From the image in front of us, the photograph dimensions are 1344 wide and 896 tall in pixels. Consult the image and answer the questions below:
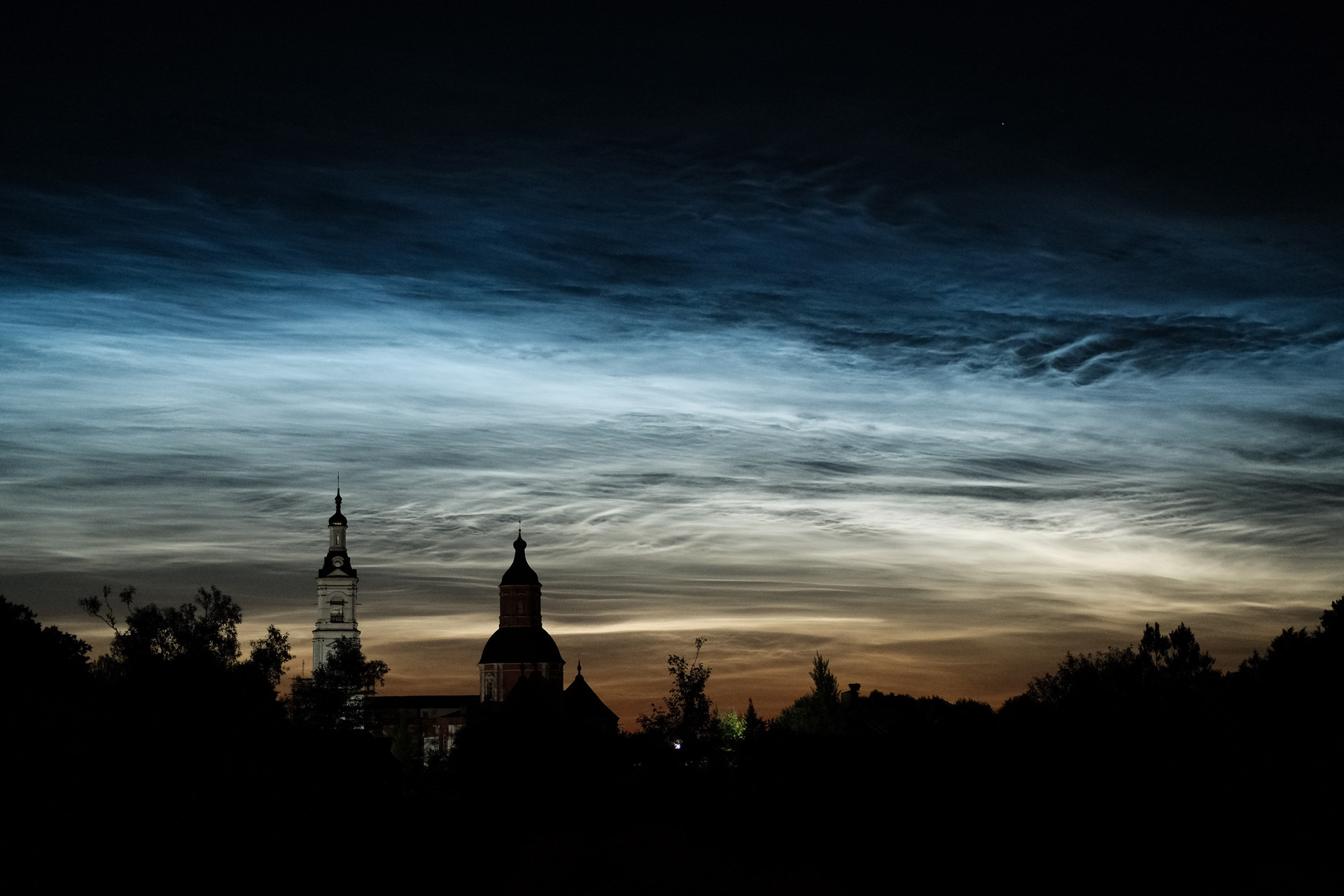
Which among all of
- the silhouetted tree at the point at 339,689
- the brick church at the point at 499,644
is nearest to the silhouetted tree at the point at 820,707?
the silhouetted tree at the point at 339,689

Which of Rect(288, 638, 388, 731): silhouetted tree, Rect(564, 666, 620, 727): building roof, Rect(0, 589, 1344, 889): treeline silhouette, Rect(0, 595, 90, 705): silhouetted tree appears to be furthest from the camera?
Rect(564, 666, 620, 727): building roof

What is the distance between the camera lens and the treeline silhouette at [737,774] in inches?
1388

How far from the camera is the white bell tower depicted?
17025 cm

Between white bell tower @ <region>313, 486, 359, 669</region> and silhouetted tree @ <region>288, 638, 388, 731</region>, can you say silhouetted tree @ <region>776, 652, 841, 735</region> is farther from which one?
white bell tower @ <region>313, 486, 359, 669</region>

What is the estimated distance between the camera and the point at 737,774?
189 feet

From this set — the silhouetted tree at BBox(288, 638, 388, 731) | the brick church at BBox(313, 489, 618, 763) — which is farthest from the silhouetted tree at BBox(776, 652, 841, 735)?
the brick church at BBox(313, 489, 618, 763)

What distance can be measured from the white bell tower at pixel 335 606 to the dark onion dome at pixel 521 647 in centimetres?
1672

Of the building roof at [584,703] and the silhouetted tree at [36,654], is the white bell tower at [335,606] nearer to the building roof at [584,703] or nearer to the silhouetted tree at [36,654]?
the building roof at [584,703]

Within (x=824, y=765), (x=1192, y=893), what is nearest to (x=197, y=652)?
(x=824, y=765)

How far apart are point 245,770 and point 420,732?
461ft

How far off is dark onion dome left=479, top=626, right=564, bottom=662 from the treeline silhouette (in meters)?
93.5

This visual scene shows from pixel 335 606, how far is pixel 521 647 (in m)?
23.6

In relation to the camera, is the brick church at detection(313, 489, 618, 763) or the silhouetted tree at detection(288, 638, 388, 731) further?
the brick church at detection(313, 489, 618, 763)

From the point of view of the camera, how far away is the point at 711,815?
51.9 meters
